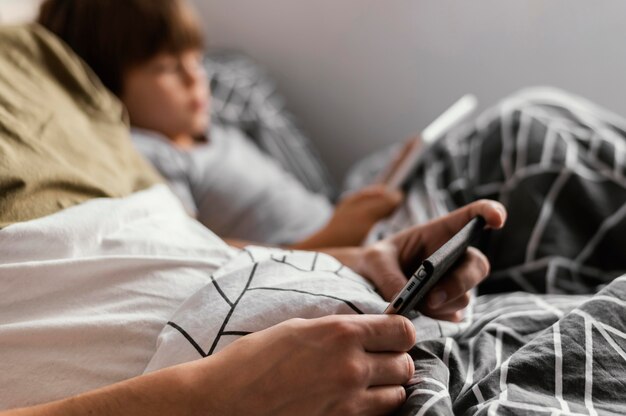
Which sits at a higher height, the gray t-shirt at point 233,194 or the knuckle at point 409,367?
the knuckle at point 409,367

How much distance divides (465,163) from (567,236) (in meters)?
0.22

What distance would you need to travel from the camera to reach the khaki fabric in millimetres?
617

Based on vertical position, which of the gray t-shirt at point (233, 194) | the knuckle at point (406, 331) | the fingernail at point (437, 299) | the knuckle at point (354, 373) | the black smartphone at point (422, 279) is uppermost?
the black smartphone at point (422, 279)

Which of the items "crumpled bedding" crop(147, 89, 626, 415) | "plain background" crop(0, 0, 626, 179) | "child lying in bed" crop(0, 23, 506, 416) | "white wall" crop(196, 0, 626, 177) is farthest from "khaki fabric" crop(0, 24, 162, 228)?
"white wall" crop(196, 0, 626, 177)

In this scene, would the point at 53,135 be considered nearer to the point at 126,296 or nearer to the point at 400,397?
the point at 126,296

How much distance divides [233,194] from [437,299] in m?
0.64

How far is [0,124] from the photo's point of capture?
0.65 m

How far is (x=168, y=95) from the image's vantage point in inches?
47.7

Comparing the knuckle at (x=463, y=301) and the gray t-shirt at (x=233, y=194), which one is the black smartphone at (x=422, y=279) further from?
the gray t-shirt at (x=233, y=194)

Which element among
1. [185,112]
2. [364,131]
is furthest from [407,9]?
[185,112]

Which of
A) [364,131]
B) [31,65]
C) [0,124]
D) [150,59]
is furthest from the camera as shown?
[364,131]

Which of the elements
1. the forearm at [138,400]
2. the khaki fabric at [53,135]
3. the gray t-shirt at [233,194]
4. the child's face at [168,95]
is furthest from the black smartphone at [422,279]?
the child's face at [168,95]

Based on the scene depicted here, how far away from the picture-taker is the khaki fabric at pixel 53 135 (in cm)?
62

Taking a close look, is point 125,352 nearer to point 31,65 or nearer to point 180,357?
point 180,357
